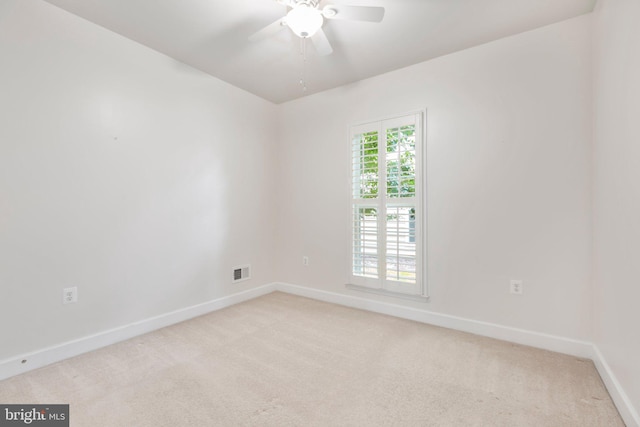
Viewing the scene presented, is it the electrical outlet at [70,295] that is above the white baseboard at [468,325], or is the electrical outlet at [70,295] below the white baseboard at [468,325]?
above

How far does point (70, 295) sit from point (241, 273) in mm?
1575

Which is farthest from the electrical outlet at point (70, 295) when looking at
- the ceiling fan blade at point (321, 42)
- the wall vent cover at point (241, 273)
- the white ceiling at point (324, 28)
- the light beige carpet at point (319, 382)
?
the ceiling fan blade at point (321, 42)

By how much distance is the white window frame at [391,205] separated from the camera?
9.00 ft

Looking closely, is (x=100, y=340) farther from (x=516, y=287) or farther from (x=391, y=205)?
(x=516, y=287)

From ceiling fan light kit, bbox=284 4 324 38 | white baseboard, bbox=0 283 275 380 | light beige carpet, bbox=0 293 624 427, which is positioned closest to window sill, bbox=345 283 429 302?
light beige carpet, bbox=0 293 624 427

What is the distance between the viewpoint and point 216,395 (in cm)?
168

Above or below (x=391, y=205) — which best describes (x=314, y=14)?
above

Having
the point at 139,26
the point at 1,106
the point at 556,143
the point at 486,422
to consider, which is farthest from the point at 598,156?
the point at 1,106

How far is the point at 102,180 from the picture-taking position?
2283 millimetres

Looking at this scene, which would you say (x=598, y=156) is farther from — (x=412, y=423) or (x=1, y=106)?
(x=1, y=106)

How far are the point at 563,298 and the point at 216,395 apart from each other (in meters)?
2.49

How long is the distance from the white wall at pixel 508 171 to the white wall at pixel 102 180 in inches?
67.1

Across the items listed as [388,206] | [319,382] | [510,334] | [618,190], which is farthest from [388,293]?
[618,190]

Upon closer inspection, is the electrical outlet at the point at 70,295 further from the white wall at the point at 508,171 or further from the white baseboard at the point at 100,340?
the white wall at the point at 508,171
